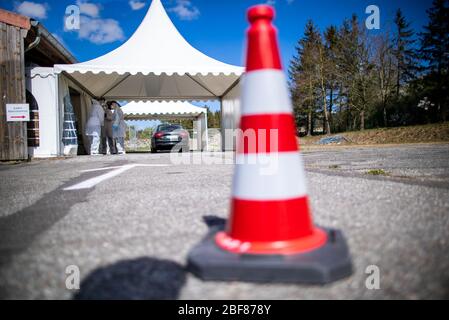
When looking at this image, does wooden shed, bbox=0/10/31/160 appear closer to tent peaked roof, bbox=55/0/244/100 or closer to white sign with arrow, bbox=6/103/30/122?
white sign with arrow, bbox=6/103/30/122

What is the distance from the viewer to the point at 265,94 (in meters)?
1.48

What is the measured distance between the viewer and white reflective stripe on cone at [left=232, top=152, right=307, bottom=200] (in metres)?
1.39

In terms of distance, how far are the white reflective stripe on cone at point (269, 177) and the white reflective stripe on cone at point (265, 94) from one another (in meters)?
0.21

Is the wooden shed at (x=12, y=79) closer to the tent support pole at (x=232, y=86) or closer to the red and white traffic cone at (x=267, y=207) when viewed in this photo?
the tent support pole at (x=232, y=86)

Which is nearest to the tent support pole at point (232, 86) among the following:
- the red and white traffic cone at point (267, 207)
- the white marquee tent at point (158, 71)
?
the white marquee tent at point (158, 71)

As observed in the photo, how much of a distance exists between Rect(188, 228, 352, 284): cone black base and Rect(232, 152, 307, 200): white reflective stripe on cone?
0.27 m

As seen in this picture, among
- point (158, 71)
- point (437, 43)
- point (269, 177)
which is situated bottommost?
point (269, 177)

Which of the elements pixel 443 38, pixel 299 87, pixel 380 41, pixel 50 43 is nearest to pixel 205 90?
pixel 50 43

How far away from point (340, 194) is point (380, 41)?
2685cm

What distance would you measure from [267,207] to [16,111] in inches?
366

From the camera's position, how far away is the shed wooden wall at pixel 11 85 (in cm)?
859

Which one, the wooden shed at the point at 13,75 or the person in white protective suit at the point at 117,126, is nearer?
the wooden shed at the point at 13,75

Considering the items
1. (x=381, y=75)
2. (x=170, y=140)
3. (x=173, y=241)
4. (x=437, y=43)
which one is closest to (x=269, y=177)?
(x=173, y=241)

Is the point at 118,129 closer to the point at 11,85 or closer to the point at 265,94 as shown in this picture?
the point at 11,85
